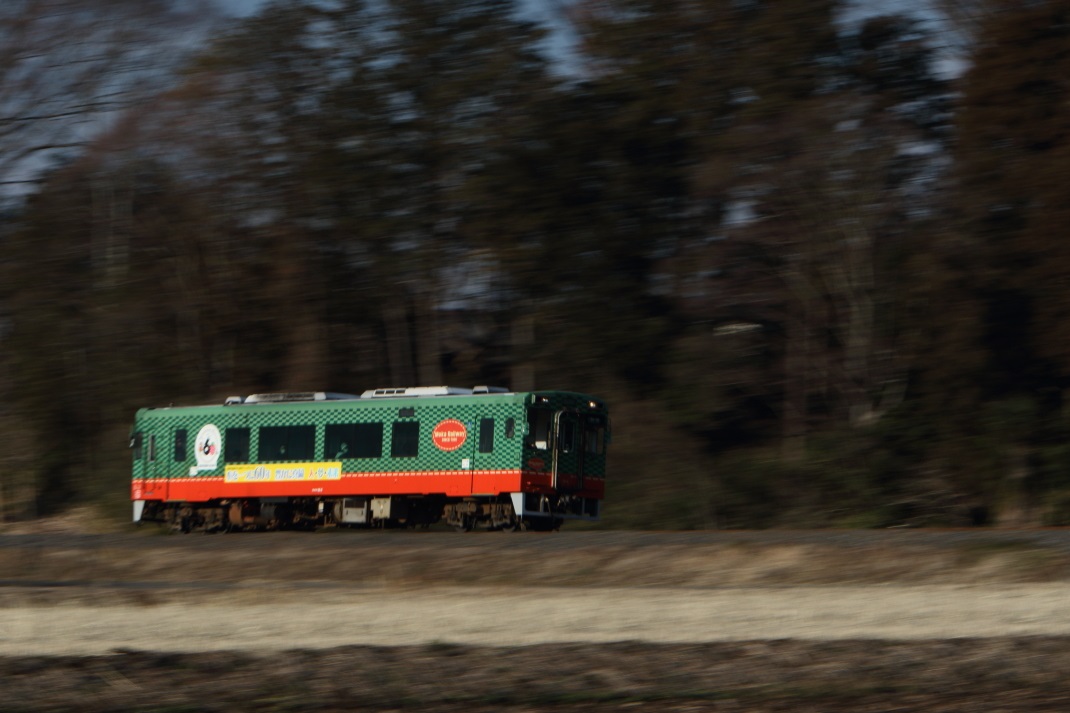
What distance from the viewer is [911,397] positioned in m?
33.4

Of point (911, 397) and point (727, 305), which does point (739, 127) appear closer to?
point (727, 305)

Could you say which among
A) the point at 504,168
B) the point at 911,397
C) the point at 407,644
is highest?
the point at 504,168

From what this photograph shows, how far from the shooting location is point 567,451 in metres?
28.2

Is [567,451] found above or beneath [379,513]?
above

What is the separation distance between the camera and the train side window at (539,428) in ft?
90.0

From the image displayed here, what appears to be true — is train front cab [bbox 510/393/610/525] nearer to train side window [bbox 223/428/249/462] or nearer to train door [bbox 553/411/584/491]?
train door [bbox 553/411/584/491]

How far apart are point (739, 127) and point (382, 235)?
973 cm

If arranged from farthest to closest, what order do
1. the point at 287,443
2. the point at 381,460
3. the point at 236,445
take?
the point at 236,445 < the point at 287,443 < the point at 381,460

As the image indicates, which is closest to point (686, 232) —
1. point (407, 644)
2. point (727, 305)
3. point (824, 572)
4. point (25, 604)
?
point (727, 305)

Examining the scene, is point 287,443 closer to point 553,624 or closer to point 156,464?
point 156,464

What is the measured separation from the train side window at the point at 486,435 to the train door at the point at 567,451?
1.21 meters

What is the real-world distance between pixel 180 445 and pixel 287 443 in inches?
124

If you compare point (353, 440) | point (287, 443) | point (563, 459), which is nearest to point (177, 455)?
point (287, 443)

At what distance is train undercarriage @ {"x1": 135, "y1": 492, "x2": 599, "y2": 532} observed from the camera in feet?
91.6
